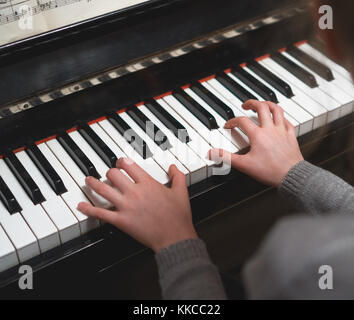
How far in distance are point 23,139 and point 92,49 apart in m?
0.30

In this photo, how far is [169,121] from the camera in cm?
138

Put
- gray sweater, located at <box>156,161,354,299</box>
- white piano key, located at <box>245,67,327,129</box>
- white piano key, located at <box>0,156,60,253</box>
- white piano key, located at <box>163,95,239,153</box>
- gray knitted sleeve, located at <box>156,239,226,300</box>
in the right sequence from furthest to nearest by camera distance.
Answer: white piano key, located at <box>245,67,327,129</box> → white piano key, located at <box>163,95,239,153</box> → white piano key, located at <box>0,156,60,253</box> → gray knitted sleeve, located at <box>156,239,226,300</box> → gray sweater, located at <box>156,161,354,299</box>

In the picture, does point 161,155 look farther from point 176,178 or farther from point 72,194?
point 72,194

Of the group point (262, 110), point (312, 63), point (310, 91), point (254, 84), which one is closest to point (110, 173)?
point (262, 110)

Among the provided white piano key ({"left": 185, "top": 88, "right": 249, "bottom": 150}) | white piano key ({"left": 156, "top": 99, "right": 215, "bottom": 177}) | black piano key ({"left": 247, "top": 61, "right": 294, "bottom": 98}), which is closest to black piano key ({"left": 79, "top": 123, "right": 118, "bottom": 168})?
white piano key ({"left": 156, "top": 99, "right": 215, "bottom": 177})

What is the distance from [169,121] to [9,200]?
0.47 meters

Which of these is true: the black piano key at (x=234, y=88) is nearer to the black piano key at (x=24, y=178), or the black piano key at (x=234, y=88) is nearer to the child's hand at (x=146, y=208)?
the child's hand at (x=146, y=208)

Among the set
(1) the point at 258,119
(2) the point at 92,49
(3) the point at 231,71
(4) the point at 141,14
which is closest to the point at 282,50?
(3) the point at 231,71

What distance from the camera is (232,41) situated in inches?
60.1

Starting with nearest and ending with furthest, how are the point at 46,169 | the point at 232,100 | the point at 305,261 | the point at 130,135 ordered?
1. the point at 305,261
2. the point at 46,169
3. the point at 130,135
4. the point at 232,100

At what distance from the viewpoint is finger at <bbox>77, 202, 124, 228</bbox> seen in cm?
111

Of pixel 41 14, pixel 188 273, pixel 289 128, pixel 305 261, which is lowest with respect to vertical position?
pixel 188 273

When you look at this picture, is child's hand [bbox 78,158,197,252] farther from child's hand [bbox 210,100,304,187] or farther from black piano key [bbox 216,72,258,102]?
black piano key [bbox 216,72,258,102]

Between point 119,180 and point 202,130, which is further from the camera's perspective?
point 202,130
